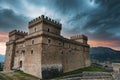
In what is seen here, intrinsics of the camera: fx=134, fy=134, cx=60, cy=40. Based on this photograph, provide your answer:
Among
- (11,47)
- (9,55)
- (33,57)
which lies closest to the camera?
(33,57)

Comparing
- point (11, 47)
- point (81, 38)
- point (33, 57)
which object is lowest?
point (33, 57)

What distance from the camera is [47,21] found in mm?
30375

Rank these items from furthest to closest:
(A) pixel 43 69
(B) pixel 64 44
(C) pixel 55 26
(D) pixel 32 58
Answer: (B) pixel 64 44, (C) pixel 55 26, (D) pixel 32 58, (A) pixel 43 69

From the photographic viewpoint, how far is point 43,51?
92.0ft

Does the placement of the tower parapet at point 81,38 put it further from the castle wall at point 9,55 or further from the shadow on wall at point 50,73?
A: the castle wall at point 9,55

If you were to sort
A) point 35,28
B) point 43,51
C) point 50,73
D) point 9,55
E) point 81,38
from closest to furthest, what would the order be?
point 43,51 < point 50,73 < point 35,28 < point 9,55 < point 81,38

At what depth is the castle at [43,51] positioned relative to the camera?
92.6 feet

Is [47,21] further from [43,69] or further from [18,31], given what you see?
[18,31]

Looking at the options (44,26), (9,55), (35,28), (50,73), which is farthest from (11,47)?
(50,73)

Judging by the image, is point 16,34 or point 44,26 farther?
point 16,34

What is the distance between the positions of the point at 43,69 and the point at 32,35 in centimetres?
853

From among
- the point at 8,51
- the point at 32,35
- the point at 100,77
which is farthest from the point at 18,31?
the point at 100,77

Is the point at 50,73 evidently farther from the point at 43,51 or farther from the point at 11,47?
the point at 11,47

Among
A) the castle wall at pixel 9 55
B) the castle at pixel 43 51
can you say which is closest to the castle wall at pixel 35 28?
the castle at pixel 43 51
